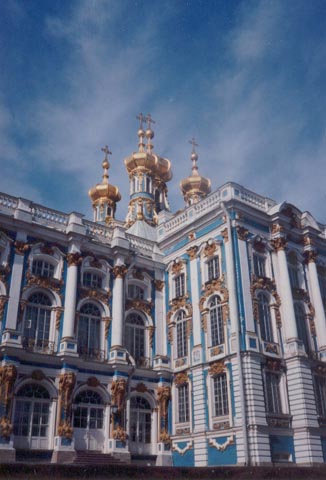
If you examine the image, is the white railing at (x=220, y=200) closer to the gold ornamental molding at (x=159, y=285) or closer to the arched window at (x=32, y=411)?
the gold ornamental molding at (x=159, y=285)

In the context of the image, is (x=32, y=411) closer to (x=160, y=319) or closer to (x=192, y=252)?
(x=160, y=319)

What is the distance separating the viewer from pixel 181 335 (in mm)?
23156

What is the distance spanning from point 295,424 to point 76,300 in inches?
399

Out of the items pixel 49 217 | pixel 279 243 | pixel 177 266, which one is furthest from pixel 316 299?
pixel 49 217

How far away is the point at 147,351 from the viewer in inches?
917

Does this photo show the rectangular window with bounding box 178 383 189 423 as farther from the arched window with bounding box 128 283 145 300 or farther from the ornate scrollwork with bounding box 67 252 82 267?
the ornate scrollwork with bounding box 67 252 82 267

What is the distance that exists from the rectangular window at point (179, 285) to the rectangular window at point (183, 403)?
14.1ft

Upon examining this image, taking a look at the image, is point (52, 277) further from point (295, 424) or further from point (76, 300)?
point (295, 424)

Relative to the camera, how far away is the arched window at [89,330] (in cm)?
2150

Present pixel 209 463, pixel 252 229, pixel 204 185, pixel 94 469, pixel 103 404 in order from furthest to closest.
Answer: pixel 204 185 < pixel 252 229 < pixel 103 404 < pixel 209 463 < pixel 94 469

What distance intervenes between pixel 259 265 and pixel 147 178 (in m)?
17.4

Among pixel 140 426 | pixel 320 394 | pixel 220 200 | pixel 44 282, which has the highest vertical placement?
pixel 220 200

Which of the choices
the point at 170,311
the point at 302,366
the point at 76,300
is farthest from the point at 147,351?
the point at 302,366

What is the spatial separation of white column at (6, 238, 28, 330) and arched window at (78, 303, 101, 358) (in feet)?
9.73
